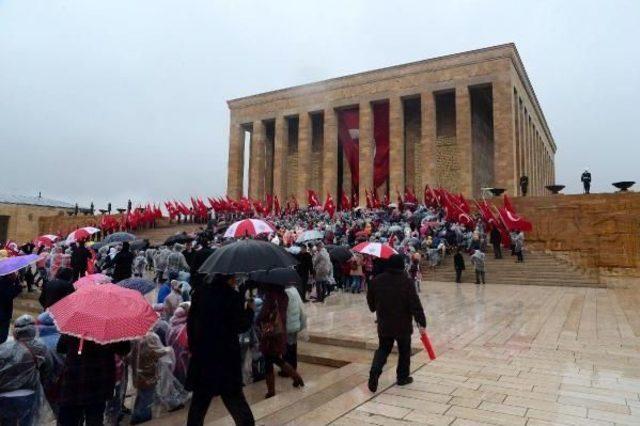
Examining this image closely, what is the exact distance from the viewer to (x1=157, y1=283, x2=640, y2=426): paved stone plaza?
11.9ft

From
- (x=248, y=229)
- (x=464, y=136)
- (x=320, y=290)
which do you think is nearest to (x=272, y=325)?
(x=248, y=229)

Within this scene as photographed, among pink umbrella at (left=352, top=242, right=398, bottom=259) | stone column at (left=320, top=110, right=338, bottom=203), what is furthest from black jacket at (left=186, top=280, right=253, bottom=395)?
stone column at (left=320, top=110, right=338, bottom=203)

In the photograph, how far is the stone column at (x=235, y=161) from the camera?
117ft

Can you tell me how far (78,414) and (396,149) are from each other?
2805 centimetres

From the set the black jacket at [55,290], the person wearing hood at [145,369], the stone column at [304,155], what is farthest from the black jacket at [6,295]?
the stone column at [304,155]

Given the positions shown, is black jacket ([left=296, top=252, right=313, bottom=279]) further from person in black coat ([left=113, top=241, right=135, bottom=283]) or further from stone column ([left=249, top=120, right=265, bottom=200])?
stone column ([left=249, top=120, right=265, bottom=200])

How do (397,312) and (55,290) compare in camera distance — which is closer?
(397,312)

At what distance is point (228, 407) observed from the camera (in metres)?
3.11

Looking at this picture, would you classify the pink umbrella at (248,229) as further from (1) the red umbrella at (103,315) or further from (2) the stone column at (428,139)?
(2) the stone column at (428,139)

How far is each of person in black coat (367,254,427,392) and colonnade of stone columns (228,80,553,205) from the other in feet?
77.1

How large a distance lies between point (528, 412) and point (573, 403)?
20.9 inches

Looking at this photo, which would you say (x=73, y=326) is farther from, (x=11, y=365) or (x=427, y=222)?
(x=427, y=222)

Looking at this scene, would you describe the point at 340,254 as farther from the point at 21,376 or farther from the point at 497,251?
the point at 21,376

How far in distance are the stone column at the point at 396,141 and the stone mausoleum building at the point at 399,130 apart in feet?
0.22
